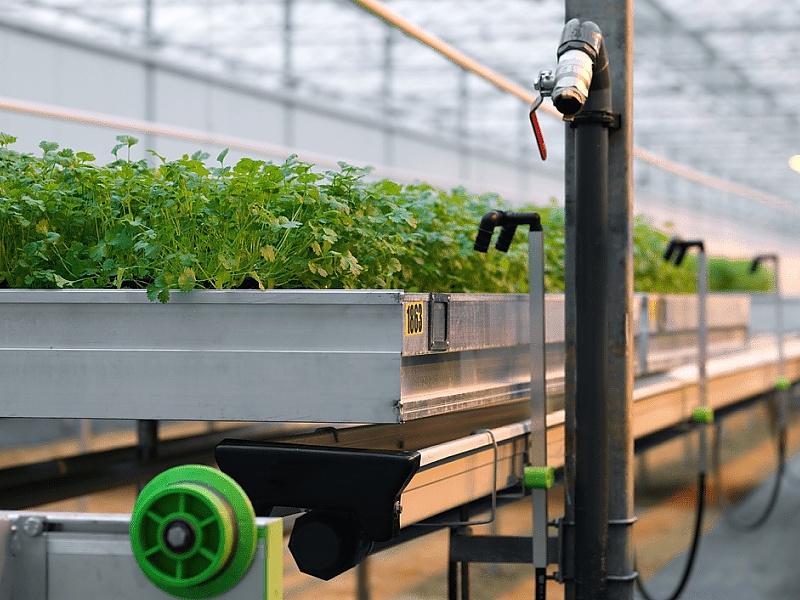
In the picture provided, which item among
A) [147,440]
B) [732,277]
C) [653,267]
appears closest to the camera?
[147,440]

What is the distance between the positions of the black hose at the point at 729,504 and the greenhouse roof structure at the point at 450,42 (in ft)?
20.3

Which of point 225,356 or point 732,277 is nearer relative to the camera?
point 225,356

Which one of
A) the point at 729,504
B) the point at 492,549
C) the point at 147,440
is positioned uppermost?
the point at 147,440

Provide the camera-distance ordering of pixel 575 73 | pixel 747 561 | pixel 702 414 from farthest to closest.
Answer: pixel 747 561, pixel 702 414, pixel 575 73

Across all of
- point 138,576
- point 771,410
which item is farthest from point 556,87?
point 771,410

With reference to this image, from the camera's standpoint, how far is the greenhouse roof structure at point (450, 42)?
13.3 metres

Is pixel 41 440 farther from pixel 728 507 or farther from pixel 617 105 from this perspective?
pixel 617 105

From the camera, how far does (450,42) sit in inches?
631

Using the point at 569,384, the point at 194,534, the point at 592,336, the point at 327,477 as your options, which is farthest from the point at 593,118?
the point at 194,534

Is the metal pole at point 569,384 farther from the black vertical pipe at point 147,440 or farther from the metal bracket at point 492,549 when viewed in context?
the black vertical pipe at point 147,440

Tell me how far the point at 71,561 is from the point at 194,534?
134mm

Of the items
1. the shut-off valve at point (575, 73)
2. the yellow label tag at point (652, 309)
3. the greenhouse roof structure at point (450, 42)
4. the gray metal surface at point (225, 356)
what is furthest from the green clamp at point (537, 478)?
the greenhouse roof structure at point (450, 42)

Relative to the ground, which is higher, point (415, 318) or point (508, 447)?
point (415, 318)

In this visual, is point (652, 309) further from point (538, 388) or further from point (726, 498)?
point (726, 498)
